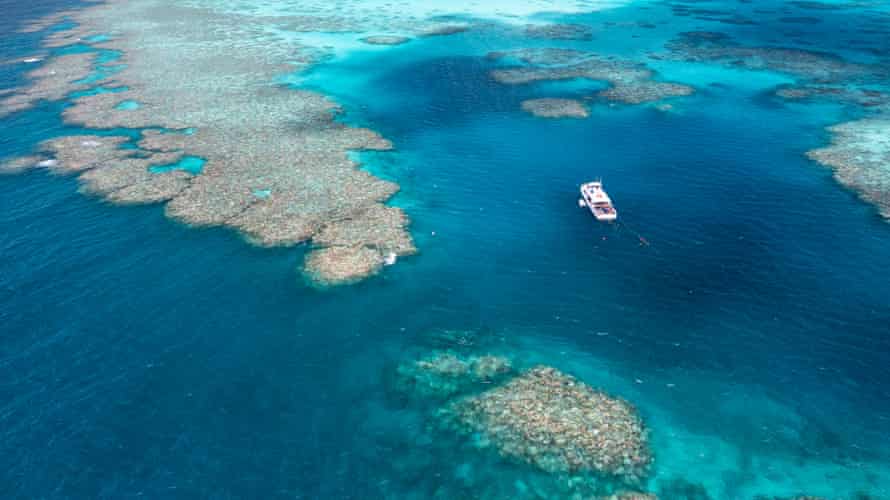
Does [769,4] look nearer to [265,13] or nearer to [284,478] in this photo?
[265,13]

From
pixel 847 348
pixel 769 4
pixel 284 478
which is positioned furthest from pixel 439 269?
pixel 769 4

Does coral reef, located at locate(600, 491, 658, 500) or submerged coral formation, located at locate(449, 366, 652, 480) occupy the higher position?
submerged coral formation, located at locate(449, 366, 652, 480)

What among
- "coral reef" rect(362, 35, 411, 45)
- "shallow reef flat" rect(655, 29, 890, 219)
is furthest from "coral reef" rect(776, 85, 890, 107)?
"coral reef" rect(362, 35, 411, 45)

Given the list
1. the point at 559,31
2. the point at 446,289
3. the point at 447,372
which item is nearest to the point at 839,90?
the point at 559,31

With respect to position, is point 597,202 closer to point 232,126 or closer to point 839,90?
point 232,126

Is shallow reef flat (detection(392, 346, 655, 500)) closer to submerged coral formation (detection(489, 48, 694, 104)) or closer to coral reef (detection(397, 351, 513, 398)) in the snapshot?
coral reef (detection(397, 351, 513, 398))
